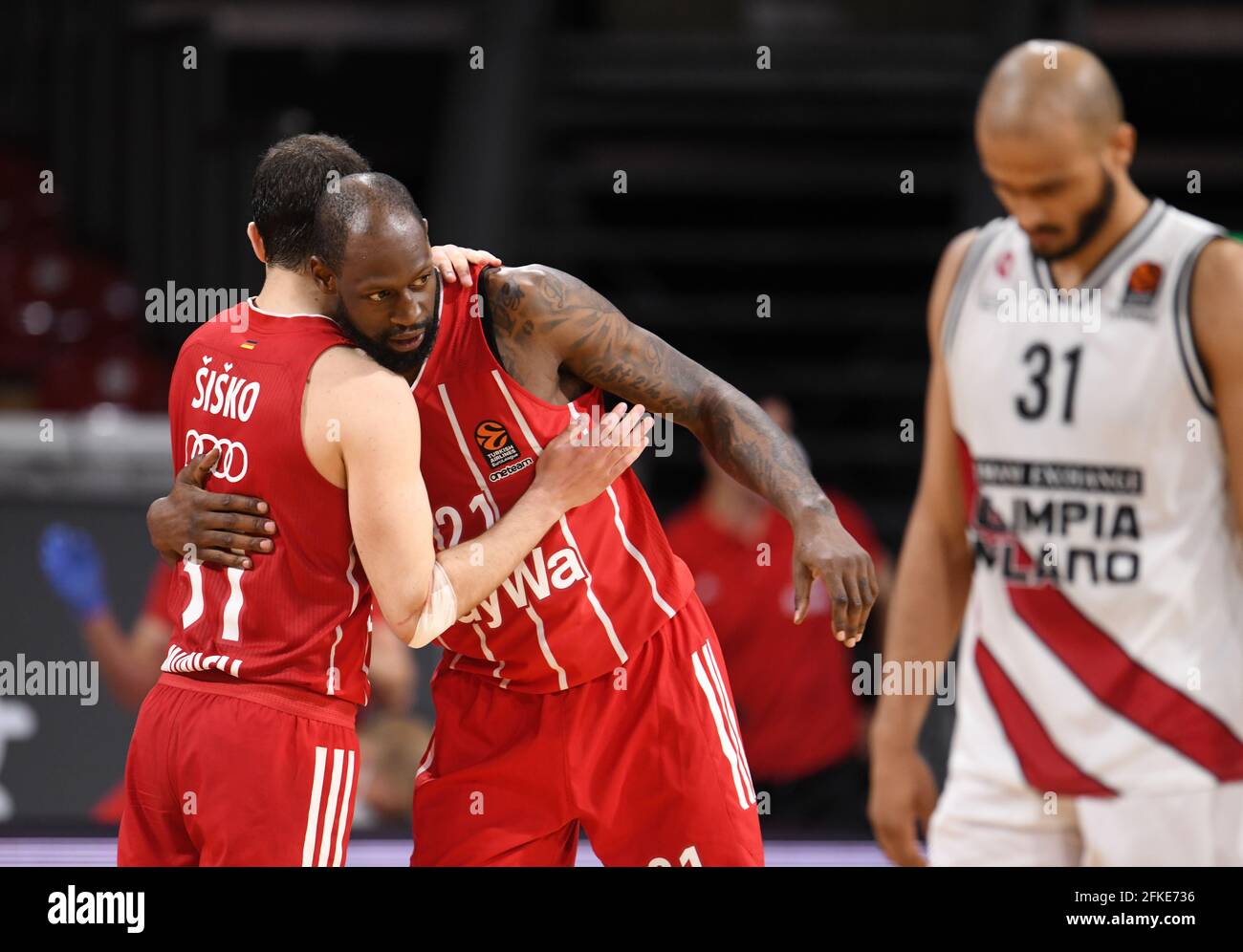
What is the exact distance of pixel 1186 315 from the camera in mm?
2871

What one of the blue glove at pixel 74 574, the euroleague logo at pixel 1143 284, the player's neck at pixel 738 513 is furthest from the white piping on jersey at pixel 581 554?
the player's neck at pixel 738 513

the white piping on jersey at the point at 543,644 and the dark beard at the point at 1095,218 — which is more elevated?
the dark beard at the point at 1095,218

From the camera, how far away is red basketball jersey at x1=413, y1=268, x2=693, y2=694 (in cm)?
309

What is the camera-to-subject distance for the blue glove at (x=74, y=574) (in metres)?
5.64

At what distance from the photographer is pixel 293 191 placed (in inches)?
112

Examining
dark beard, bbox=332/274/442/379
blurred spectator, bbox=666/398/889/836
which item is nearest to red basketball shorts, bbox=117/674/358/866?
dark beard, bbox=332/274/442/379

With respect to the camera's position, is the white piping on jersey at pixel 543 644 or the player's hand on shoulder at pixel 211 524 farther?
the white piping on jersey at pixel 543 644

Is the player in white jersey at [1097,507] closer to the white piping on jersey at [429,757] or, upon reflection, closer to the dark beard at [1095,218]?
the dark beard at [1095,218]

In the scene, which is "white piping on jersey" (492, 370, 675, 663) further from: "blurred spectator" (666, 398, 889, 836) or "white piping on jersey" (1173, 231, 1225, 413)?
"blurred spectator" (666, 398, 889, 836)

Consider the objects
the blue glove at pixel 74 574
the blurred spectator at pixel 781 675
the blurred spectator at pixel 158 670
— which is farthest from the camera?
the blurred spectator at pixel 781 675

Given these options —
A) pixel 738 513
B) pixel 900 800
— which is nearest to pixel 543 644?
pixel 900 800

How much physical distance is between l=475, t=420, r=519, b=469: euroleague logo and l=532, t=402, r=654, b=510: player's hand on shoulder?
0.20 feet

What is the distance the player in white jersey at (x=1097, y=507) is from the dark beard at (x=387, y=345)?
93cm
